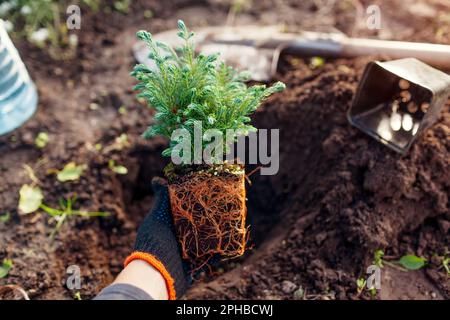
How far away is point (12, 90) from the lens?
8.44ft

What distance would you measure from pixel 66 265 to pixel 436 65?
2.13 meters

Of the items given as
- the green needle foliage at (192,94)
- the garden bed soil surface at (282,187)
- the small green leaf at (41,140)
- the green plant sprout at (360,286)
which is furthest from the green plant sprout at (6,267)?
the green plant sprout at (360,286)

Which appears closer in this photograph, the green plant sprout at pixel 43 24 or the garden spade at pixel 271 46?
the garden spade at pixel 271 46

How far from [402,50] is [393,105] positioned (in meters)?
0.33

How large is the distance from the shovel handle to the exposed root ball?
1221 millimetres

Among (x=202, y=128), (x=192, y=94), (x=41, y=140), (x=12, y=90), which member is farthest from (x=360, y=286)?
(x=12, y=90)

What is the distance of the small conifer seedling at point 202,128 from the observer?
1722 millimetres

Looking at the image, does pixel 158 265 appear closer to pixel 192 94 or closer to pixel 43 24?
pixel 192 94

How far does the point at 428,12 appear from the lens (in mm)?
3051

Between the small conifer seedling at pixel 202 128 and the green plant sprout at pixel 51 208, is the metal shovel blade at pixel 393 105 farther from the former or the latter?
the green plant sprout at pixel 51 208

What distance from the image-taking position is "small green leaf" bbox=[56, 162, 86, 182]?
8.04 feet

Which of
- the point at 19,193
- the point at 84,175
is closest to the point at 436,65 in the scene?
the point at 84,175

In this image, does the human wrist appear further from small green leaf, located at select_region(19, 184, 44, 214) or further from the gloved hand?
small green leaf, located at select_region(19, 184, 44, 214)

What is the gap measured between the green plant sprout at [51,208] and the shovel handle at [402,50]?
1.68 meters
